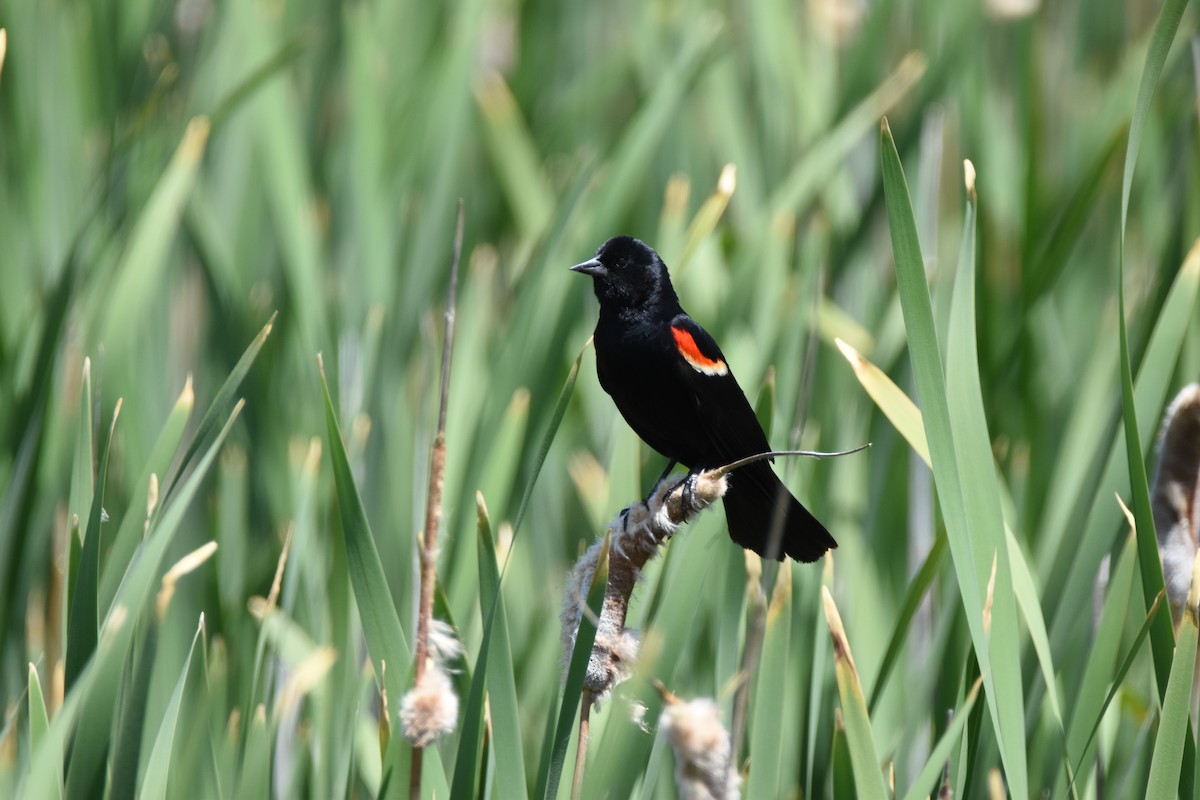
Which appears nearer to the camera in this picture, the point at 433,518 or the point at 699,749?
the point at 699,749

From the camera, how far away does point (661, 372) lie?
1454 millimetres

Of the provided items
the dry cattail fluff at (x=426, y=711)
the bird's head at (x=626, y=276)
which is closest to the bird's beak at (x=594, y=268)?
the bird's head at (x=626, y=276)

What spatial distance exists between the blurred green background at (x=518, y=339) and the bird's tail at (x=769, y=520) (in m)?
0.04

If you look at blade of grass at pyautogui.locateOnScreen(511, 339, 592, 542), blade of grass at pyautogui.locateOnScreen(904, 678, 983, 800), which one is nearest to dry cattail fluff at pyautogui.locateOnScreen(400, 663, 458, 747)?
blade of grass at pyautogui.locateOnScreen(511, 339, 592, 542)

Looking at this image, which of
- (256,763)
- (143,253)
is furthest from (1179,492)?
(143,253)

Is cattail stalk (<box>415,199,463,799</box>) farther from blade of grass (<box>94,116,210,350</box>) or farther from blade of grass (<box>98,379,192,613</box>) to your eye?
blade of grass (<box>94,116,210,350</box>)

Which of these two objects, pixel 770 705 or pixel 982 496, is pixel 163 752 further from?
pixel 982 496

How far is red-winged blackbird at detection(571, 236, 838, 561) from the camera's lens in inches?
57.0

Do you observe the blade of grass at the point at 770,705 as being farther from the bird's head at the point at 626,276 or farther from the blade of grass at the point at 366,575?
the bird's head at the point at 626,276

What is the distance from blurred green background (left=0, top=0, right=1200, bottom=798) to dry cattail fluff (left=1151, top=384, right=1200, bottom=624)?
4 centimetres

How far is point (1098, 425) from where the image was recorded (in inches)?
59.6

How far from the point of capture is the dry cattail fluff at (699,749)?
2.08 ft

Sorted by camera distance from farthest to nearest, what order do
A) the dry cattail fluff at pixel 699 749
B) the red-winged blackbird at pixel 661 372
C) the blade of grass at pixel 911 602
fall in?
the red-winged blackbird at pixel 661 372, the blade of grass at pixel 911 602, the dry cattail fluff at pixel 699 749

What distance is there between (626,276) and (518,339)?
0.16 metres
